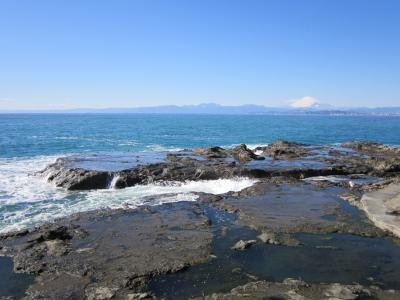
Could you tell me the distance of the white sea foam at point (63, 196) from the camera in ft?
60.8

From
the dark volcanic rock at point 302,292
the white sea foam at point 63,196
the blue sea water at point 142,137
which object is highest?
the dark volcanic rock at point 302,292

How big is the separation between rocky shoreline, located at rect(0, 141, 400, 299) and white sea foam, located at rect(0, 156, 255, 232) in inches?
71.2

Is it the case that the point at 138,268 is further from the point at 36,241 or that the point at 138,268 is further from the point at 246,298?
the point at 36,241

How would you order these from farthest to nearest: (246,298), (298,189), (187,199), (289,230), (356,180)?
(356,180) < (298,189) < (187,199) < (289,230) < (246,298)

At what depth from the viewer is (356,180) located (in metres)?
25.6

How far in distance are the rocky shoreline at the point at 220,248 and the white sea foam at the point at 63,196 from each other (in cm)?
181

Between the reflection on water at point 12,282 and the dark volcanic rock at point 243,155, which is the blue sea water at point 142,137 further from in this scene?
the reflection on water at point 12,282

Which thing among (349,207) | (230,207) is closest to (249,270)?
(230,207)

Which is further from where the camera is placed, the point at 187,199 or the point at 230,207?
the point at 187,199

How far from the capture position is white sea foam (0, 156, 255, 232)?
60.8ft

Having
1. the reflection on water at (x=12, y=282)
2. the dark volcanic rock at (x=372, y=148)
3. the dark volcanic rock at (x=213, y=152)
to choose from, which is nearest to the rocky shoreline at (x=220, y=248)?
the reflection on water at (x=12, y=282)

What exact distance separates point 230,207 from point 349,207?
5772mm

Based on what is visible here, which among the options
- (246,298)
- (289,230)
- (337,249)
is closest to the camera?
(246,298)

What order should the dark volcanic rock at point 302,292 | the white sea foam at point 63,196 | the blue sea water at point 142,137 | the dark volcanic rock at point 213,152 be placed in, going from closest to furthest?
the dark volcanic rock at point 302,292, the white sea foam at point 63,196, the dark volcanic rock at point 213,152, the blue sea water at point 142,137
